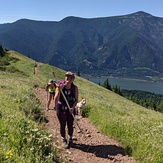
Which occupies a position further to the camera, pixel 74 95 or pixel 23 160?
pixel 74 95

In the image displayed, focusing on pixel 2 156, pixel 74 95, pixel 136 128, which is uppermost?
pixel 74 95

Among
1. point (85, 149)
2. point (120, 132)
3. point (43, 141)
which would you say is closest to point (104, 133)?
point (120, 132)

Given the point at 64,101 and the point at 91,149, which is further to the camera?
the point at 91,149

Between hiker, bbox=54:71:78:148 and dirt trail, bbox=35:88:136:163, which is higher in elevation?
hiker, bbox=54:71:78:148

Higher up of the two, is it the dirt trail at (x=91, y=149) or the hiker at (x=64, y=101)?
the hiker at (x=64, y=101)

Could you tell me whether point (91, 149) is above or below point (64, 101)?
below

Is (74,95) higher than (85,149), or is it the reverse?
(74,95)

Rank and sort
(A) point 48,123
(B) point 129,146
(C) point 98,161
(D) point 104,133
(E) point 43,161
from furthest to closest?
(A) point 48,123 → (D) point 104,133 → (B) point 129,146 → (C) point 98,161 → (E) point 43,161

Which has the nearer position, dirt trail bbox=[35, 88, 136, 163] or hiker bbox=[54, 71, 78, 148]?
dirt trail bbox=[35, 88, 136, 163]

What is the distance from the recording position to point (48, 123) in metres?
12.0

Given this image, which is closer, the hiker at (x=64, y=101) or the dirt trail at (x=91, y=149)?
the dirt trail at (x=91, y=149)

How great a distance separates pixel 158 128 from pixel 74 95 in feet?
11.7

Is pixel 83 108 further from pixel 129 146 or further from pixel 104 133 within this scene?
pixel 129 146

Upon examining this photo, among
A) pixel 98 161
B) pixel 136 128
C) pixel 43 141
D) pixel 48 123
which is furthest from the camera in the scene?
Result: pixel 48 123
